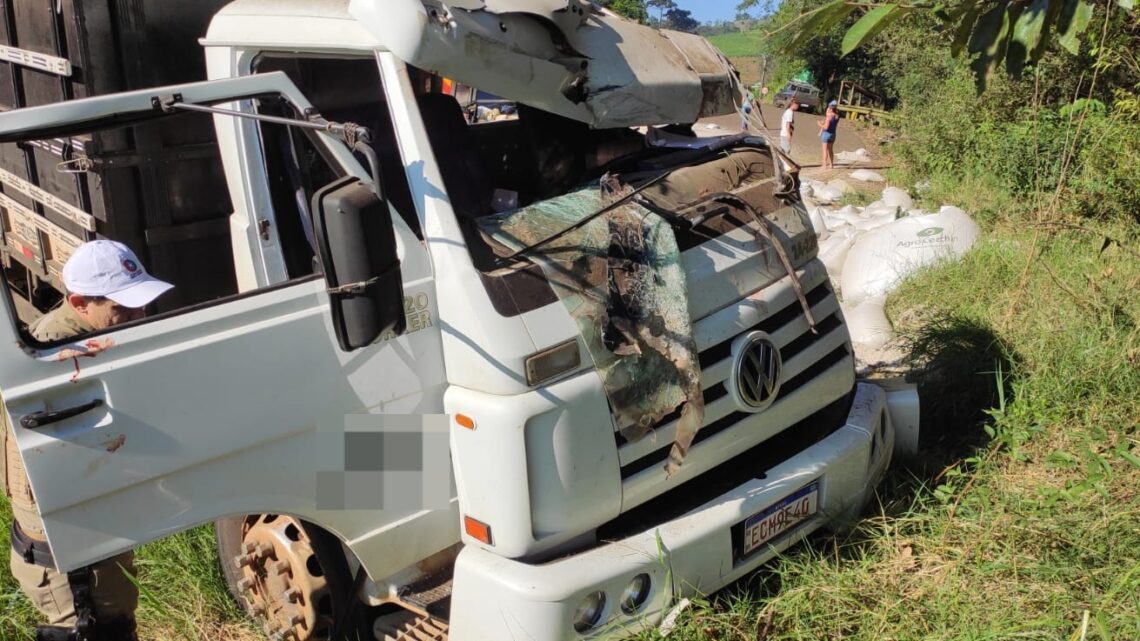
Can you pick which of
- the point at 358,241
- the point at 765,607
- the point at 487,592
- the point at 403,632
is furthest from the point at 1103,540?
the point at 358,241

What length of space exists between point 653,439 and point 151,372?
150 cm

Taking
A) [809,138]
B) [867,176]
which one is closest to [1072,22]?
[867,176]

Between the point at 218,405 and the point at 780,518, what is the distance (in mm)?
1911

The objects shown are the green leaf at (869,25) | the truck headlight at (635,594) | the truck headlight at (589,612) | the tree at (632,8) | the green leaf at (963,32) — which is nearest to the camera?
the green leaf at (869,25)

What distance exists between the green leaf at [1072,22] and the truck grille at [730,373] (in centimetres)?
130

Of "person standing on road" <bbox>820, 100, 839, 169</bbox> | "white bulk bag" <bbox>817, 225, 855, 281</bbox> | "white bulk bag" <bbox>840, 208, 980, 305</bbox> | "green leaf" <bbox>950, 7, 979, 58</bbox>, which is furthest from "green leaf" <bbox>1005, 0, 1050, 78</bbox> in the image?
"person standing on road" <bbox>820, 100, 839, 169</bbox>

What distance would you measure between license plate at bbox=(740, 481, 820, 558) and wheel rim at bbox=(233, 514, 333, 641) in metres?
1.43

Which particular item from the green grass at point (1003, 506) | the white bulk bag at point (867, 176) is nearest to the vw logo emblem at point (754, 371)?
the green grass at point (1003, 506)

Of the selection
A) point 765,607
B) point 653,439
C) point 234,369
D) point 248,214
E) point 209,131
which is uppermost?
point 209,131

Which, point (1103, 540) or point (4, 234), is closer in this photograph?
point (1103, 540)

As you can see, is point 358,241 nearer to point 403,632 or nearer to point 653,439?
point 653,439

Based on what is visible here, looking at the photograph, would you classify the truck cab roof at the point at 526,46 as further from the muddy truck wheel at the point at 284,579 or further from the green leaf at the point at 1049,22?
the muddy truck wheel at the point at 284,579

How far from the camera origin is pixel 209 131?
4359mm

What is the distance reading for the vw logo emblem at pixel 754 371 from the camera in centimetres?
335
